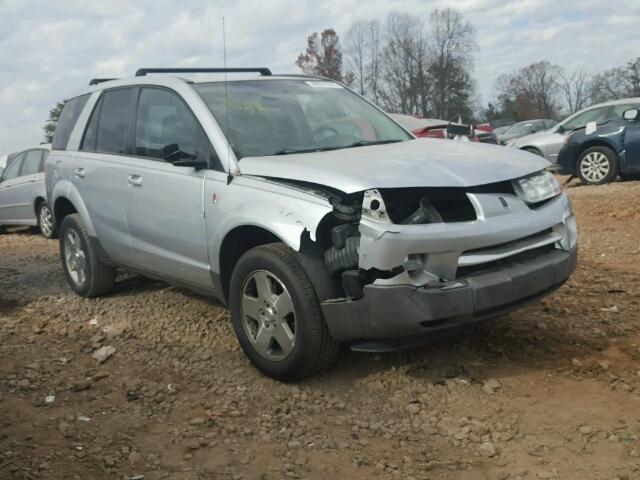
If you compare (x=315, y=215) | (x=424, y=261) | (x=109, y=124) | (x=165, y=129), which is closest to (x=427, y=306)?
(x=424, y=261)

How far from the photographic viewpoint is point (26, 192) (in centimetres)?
1152

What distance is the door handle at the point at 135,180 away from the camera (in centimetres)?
A: 504

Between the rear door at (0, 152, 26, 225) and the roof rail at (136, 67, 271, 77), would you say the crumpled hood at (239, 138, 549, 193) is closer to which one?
the roof rail at (136, 67, 271, 77)

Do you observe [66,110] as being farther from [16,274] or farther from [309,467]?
[309,467]

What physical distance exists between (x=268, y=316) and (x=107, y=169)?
7.39 feet

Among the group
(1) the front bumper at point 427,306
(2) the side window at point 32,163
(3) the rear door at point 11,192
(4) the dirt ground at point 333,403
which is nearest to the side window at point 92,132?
(4) the dirt ground at point 333,403

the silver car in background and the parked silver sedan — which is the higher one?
the silver car in background

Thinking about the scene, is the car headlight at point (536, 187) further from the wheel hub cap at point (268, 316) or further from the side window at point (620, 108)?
the side window at point (620, 108)

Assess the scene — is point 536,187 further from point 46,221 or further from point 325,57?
point 325,57

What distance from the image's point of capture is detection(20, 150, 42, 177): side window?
11.5 meters

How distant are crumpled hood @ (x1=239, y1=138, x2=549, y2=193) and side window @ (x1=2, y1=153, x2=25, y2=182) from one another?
907 cm

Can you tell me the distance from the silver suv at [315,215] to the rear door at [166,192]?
0.05ft

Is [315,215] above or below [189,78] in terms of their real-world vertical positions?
below

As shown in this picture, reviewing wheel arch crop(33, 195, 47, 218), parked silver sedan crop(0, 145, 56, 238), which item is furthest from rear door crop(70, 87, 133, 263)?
wheel arch crop(33, 195, 47, 218)
